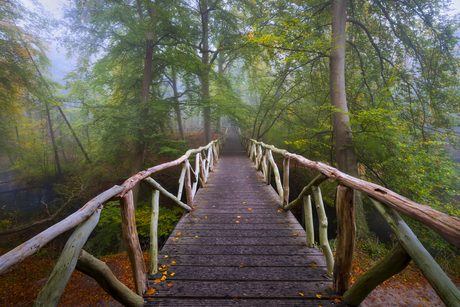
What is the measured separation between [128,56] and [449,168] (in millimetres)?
13146

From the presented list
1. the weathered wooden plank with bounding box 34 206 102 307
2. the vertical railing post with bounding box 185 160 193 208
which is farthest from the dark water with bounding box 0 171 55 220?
the weathered wooden plank with bounding box 34 206 102 307

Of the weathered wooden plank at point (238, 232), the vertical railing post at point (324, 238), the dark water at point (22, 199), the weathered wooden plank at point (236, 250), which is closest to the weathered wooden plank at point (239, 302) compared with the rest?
the vertical railing post at point (324, 238)

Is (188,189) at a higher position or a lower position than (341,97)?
lower

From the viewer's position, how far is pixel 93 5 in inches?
310

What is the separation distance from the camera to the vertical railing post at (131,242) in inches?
67.4

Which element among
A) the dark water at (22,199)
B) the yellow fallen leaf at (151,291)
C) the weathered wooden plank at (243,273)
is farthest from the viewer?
the dark water at (22,199)

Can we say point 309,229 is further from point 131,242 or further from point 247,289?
point 131,242

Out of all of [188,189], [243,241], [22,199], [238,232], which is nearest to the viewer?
[243,241]

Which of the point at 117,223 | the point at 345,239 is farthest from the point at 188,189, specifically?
the point at 117,223

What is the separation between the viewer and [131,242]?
1.73 m

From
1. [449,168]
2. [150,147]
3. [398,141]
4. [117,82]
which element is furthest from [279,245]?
[117,82]

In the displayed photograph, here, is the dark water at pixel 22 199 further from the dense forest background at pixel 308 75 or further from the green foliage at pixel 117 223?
the green foliage at pixel 117 223

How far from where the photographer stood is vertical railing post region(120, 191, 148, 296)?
67.4 inches

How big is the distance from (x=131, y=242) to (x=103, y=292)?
3613 mm
